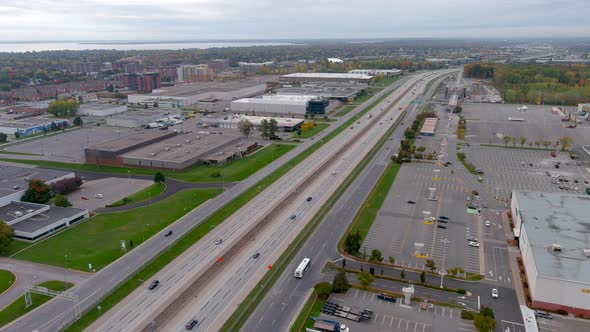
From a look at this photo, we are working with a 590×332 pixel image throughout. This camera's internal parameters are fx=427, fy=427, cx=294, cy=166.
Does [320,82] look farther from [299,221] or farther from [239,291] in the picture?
[239,291]

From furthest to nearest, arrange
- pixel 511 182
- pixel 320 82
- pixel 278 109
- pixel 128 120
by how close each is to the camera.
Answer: pixel 320 82
pixel 278 109
pixel 128 120
pixel 511 182

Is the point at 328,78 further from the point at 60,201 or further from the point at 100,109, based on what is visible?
the point at 60,201

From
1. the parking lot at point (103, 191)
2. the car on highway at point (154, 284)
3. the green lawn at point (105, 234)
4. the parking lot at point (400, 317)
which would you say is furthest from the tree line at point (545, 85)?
the car on highway at point (154, 284)

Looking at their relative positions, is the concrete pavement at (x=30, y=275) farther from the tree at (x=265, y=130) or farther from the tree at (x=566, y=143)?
the tree at (x=566, y=143)

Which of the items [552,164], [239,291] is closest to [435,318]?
[239,291]

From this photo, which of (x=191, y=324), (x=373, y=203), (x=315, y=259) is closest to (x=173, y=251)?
(x=191, y=324)

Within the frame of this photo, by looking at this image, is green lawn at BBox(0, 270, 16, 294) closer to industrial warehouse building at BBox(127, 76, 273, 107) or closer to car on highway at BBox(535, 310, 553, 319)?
car on highway at BBox(535, 310, 553, 319)

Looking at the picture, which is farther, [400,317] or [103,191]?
[103,191]
